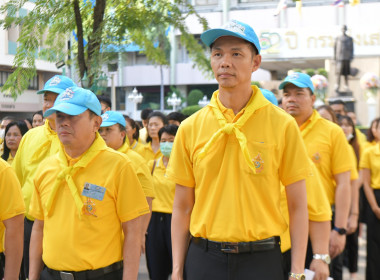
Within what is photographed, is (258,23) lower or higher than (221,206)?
higher

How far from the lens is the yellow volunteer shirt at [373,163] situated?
22.5 ft

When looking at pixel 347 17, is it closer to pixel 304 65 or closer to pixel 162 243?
pixel 304 65

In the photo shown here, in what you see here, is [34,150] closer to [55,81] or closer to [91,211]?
[55,81]

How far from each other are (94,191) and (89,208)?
0.32 feet

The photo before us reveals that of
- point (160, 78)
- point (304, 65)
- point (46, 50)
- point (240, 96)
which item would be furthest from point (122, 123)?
point (160, 78)

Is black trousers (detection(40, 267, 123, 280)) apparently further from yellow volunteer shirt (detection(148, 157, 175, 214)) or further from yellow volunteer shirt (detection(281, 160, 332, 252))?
yellow volunteer shirt (detection(148, 157, 175, 214))

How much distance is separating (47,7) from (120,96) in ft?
165

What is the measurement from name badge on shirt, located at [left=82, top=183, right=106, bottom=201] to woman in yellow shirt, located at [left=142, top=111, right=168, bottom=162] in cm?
406

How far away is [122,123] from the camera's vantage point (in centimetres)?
532

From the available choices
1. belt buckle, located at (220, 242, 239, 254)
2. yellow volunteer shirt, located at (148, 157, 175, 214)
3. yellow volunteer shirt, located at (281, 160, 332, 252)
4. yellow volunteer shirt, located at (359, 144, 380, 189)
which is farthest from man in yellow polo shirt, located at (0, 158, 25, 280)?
yellow volunteer shirt, located at (359, 144, 380, 189)

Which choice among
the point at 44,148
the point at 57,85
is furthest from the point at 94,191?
the point at 44,148

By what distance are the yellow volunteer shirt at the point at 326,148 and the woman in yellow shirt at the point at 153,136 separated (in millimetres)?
2886

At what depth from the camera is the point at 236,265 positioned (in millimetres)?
2721

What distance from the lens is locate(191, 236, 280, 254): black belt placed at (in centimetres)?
272
